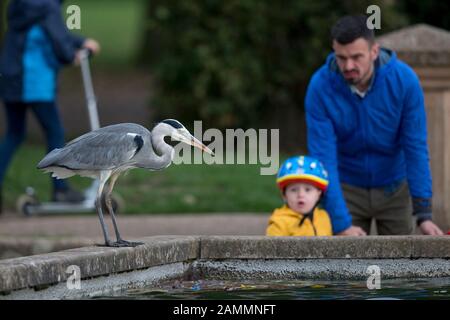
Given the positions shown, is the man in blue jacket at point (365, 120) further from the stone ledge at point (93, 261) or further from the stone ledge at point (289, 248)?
the stone ledge at point (93, 261)

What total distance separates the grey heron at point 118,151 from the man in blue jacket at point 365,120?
1.62 m

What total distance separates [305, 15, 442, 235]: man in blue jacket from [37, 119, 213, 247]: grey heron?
5.31ft

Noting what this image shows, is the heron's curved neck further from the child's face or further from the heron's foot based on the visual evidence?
the child's face

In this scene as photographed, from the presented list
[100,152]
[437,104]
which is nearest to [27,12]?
[437,104]

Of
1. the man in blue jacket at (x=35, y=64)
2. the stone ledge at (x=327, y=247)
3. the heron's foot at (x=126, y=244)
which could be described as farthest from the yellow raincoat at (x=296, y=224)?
the man in blue jacket at (x=35, y=64)

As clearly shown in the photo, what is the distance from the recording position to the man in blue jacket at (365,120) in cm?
666

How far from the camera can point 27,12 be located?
33.7ft

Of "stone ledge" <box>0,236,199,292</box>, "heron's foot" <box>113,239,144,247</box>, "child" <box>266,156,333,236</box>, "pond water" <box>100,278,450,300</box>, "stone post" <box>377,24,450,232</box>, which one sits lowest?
"pond water" <box>100,278,450,300</box>

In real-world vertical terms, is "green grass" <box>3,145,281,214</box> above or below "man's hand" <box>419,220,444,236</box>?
above

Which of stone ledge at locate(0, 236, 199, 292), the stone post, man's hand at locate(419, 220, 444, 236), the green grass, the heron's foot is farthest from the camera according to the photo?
the green grass

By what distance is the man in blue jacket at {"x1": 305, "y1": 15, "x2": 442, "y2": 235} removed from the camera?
666cm

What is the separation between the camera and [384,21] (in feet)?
46.6

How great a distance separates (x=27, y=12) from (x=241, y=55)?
14.5 feet

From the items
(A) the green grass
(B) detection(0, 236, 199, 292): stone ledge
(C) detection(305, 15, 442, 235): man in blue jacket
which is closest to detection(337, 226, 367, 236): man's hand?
(C) detection(305, 15, 442, 235): man in blue jacket
